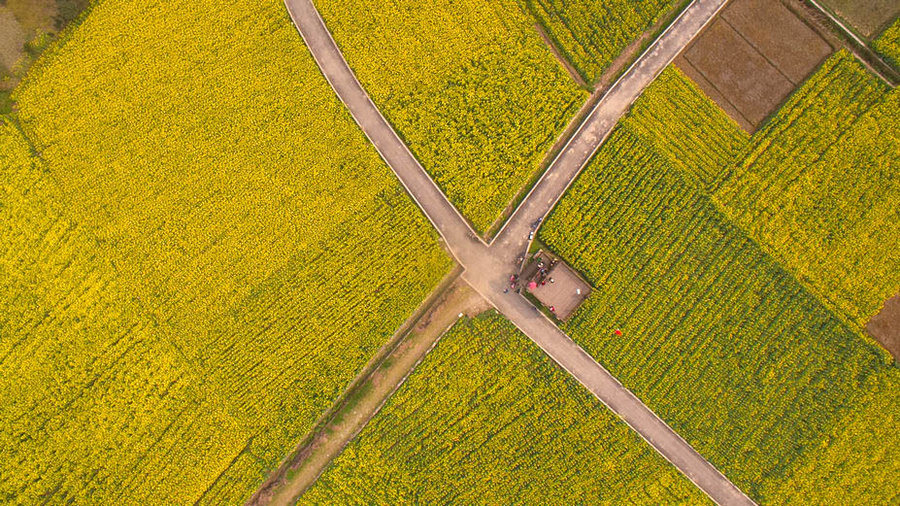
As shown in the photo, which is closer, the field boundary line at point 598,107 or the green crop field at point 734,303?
the green crop field at point 734,303

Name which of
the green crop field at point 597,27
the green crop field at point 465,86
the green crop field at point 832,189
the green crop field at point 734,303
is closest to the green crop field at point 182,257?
the green crop field at point 465,86

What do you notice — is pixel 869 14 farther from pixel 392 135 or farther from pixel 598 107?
pixel 392 135

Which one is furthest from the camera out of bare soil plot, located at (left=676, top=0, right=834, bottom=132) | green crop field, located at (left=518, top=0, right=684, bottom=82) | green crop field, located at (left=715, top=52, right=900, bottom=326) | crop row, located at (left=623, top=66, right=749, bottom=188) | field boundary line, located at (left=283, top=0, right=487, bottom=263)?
green crop field, located at (left=518, top=0, right=684, bottom=82)

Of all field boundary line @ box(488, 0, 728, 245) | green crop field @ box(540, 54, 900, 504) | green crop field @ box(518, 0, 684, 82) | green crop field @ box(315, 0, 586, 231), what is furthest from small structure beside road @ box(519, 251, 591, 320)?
green crop field @ box(518, 0, 684, 82)

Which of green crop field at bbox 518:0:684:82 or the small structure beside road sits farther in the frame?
green crop field at bbox 518:0:684:82

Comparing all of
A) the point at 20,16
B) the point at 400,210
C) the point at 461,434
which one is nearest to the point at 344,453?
the point at 461,434

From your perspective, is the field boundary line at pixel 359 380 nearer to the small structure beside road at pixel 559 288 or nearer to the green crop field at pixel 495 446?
the green crop field at pixel 495 446

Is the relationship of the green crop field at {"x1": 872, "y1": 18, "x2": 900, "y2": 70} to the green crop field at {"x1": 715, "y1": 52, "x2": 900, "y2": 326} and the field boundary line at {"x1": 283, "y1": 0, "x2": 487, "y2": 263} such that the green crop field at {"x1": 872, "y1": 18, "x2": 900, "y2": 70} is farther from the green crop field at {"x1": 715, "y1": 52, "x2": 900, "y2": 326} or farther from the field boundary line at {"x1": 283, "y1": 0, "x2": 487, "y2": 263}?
the field boundary line at {"x1": 283, "y1": 0, "x2": 487, "y2": 263}
